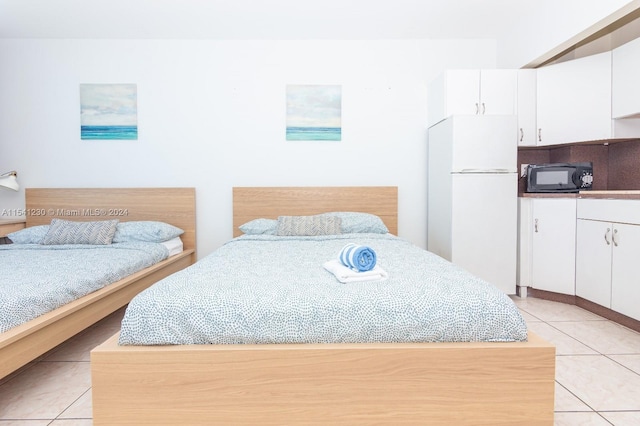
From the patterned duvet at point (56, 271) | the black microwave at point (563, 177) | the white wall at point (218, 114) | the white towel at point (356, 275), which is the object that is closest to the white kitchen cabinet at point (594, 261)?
the black microwave at point (563, 177)

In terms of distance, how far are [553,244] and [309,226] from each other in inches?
77.2

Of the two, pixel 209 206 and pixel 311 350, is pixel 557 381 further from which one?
pixel 209 206

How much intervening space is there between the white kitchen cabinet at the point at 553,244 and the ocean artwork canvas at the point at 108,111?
3.63 metres

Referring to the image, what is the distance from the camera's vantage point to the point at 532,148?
356 cm

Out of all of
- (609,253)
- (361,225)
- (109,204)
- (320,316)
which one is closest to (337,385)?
(320,316)

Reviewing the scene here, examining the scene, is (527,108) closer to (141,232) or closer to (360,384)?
(360,384)

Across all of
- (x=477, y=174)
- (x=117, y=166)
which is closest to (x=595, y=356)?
(x=477, y=174)

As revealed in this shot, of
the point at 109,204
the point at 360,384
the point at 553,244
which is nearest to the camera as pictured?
the point at 360,384

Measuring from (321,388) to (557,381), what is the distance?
1.24m

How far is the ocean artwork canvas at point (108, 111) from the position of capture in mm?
3572

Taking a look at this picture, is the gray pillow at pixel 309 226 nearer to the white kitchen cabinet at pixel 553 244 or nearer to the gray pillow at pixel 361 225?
the gray pillow at pixel 361 225

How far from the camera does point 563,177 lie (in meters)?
3.13

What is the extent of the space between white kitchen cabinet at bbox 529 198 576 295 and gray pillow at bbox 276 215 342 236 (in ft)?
5.31

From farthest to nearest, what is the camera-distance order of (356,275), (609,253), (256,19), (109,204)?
(109,204)
(256,19)
(609,253)
(356,275)
